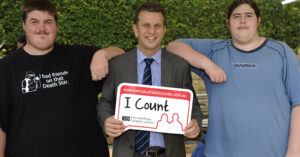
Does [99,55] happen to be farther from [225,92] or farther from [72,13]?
[72,13]

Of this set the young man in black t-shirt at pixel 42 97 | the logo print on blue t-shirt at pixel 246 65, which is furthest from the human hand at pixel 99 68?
the logo print on blue t-shirt at pixel 246 65

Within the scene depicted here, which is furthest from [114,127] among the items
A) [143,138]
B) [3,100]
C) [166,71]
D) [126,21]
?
[126,21]

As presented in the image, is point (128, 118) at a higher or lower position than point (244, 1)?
lower

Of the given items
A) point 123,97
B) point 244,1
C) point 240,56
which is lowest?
point 123,97

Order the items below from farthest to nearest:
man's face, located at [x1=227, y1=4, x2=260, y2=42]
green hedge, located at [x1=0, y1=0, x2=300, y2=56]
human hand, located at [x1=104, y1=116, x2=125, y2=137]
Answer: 1. green hedge, located at [x1=0, y1=0, x2=300, y2=56]
2. man's face, located at [x1=227, y1=4, x2=260, y2=42]
3. human hand, located at [x1=104, y1=116, x2=125, y2=137]

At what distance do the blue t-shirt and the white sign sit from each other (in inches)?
11.2

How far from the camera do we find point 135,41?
6609 millimetres

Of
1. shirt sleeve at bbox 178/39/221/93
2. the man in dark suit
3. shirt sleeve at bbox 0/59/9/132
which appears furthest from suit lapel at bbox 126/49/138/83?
shirt sleeve at bbox 0/59/9/132

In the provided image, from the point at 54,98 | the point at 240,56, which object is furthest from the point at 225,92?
the point at 54,98

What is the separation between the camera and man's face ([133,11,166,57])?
2184 mm

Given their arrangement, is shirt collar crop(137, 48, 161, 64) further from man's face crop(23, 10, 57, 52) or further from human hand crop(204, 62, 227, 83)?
man's face crop(23, 10, 57, 52)

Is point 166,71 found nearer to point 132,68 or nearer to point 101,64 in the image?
point 132,68

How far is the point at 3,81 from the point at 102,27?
4.32 m

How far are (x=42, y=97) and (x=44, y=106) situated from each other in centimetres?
8
